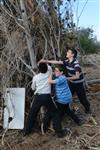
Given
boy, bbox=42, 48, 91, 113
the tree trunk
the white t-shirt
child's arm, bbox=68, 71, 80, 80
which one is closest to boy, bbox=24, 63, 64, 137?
the white t-shirt

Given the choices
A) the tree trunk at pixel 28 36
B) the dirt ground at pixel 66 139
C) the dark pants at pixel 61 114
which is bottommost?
the dirt ground at pixel 66 139

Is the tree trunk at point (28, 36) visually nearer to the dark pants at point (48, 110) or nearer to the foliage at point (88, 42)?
the dark pants at point (48, 110)

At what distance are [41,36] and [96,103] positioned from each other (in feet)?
8.27

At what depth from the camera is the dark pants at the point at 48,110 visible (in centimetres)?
823

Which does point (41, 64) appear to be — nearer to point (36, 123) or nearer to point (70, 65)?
point (70, 65)

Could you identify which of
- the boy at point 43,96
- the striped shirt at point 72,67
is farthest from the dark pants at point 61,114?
the striped shirt at point 72,67

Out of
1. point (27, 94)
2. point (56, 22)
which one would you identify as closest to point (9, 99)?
point (27, 94)

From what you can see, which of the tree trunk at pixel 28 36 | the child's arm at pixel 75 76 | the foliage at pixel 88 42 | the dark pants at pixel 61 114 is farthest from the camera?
the foliage at pixel 88 42

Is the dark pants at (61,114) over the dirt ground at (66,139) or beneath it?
over

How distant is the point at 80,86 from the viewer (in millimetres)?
9062

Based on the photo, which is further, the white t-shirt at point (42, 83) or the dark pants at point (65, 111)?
the dark pants at point (65, 111)

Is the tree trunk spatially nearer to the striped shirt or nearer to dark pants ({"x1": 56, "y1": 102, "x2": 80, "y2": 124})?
the striped shirt

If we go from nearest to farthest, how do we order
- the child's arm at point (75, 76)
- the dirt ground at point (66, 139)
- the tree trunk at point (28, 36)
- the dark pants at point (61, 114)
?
the dirt ground at point (66, 139)
the dark pants at point (61, 114)
the child's arm at point (75, 76)
the tree trunk at point (28, 36)

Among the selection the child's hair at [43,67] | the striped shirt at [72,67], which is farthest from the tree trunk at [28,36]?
the child's hair at [43,67]
